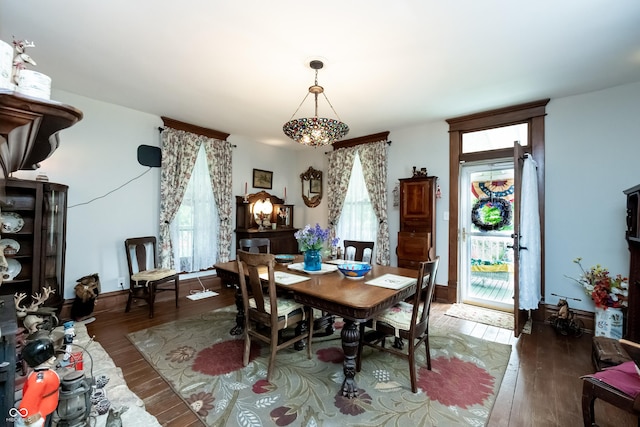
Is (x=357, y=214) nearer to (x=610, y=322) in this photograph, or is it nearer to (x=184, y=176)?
(x=184, y=176)

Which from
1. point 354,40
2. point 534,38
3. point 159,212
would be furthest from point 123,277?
point 534,38

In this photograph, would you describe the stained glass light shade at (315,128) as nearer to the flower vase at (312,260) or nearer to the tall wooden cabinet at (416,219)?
the flower vase at (312,260)

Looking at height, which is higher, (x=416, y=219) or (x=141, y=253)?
(x=416, y=219)

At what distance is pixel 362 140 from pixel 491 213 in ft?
7.58

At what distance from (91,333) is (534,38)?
4.83 meters

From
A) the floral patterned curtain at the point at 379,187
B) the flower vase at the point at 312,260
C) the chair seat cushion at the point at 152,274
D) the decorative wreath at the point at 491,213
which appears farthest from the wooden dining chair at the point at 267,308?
the decorative wreath at the point at 491,213

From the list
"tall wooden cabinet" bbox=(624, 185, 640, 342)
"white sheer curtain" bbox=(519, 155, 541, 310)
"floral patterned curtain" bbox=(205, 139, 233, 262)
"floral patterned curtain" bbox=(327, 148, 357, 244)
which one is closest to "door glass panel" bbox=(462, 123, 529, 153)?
"white sheer curtain" bbox=(519, 155, 541, 310)

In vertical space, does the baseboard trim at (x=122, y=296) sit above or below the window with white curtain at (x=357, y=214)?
below

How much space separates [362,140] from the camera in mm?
4906

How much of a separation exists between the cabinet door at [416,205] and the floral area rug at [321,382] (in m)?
1.72

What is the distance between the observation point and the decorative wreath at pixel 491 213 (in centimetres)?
377

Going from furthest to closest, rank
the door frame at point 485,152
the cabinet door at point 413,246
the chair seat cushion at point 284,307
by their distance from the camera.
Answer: the cabinet door at point 413,246 → the door frame at point 485,152 → the chair seat cushion at point 284,307

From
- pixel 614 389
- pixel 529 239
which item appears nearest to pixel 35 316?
pixel 614 389

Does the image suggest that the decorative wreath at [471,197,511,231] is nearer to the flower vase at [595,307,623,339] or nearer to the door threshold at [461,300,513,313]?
the door threshold at [461,300,513,313]
